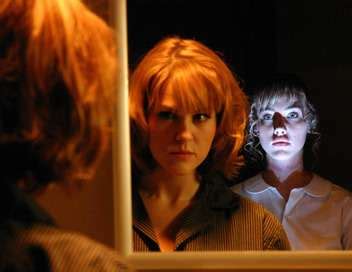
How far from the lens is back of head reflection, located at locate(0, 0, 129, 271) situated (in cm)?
63

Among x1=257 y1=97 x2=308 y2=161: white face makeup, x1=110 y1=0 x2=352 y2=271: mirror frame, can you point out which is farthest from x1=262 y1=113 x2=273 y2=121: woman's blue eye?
x1=110 y1=0 x2=352 y2=271: mirror frame

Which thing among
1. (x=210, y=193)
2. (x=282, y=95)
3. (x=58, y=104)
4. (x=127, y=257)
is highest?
(x=58, y=104)

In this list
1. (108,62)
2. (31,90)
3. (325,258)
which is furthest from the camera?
(325,258)

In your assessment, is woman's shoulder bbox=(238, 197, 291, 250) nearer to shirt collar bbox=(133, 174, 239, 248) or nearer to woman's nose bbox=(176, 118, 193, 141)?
shirt collar bbox=(133, 174, 239, 248)

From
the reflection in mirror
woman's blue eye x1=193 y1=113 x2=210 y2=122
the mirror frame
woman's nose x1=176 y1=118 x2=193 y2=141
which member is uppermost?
the reflection in mirror

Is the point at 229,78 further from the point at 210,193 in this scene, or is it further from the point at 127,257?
the point at 127,257

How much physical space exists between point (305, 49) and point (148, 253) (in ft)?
1.80

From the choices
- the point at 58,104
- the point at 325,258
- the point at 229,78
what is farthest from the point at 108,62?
the point at 325,258

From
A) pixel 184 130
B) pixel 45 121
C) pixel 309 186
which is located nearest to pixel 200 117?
pixel 184 130

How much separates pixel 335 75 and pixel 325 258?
0.38 m

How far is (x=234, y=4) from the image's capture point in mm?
1283

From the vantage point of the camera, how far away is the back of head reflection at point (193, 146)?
130 cm

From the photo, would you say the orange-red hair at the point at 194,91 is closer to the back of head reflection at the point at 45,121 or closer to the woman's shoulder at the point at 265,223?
the woman's shoulder at the point at 265,223

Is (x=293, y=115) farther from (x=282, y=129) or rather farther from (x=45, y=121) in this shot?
(x=45, y=121)
